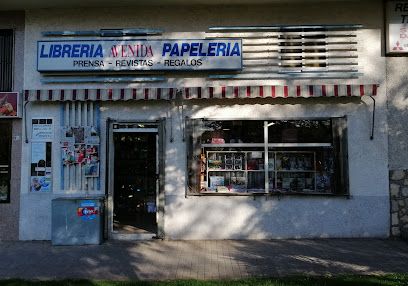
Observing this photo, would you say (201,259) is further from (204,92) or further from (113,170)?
(204,92)

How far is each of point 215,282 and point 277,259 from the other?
5.75ft

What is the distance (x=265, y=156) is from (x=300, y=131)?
955 mm

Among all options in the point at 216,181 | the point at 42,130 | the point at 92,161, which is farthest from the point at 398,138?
the point at 42,130

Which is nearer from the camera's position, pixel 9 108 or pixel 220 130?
pixel 9 108

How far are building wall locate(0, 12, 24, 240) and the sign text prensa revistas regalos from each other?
66 cm

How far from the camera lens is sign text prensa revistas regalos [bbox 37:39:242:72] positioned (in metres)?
9.30

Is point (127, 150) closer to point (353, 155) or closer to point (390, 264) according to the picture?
point (353, 155)

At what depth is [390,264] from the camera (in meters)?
7.18

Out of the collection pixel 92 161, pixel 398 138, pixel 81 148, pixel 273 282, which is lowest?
pixel 273 282

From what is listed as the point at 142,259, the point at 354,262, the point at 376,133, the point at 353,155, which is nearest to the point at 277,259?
the point at 354,262

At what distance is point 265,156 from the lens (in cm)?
940

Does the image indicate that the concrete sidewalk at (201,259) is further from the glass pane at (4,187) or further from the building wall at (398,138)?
the glass pane at (4,187)

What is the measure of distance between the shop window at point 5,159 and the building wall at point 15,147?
0.34 feet

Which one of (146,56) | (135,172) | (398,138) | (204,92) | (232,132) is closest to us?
(204,92)
